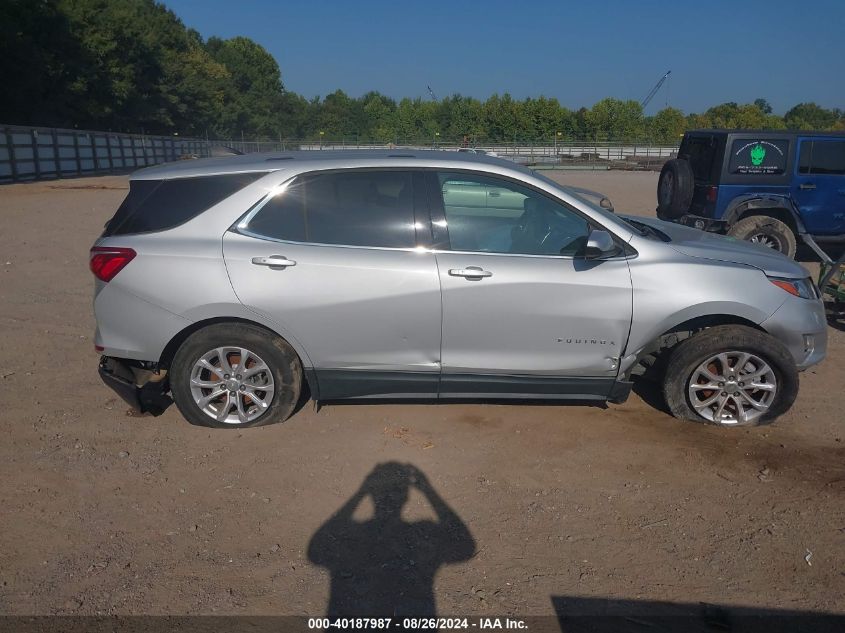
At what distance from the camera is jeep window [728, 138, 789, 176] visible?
1007cm

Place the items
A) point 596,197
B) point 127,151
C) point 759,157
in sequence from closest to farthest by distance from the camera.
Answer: point 596,197 < point 759,157 < point 127,151

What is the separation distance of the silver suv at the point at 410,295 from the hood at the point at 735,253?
0.03m

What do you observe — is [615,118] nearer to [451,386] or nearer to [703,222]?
[703,222]

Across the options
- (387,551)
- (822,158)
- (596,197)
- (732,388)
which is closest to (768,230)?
(822,158)

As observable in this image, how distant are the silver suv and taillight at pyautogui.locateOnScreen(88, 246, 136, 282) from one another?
1 centimetres

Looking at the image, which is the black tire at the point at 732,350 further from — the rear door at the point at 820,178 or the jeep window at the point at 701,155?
the rear door at the point at 820,178

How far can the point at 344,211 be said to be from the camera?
452 centimetres

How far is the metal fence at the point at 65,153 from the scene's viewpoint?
27.0m

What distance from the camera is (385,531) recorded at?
3555 mm

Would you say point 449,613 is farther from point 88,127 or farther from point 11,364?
point 88,127

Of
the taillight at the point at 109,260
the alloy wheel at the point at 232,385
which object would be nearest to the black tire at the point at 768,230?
the alloy wheel at the point at 232,385

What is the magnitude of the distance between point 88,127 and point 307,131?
38499 mm

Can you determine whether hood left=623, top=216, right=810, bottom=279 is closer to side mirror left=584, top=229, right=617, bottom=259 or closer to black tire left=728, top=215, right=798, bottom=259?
side mirror left=584, top=229, right=617, bottom=259

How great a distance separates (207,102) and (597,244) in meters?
75.9
